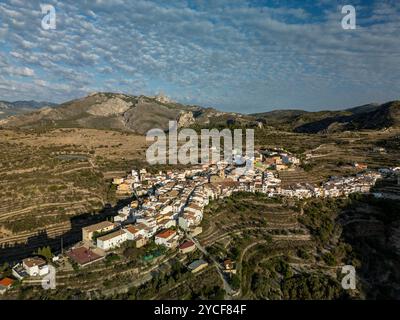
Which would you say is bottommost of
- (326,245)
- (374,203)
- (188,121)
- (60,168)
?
(326,245)

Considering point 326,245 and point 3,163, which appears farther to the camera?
point 3,163

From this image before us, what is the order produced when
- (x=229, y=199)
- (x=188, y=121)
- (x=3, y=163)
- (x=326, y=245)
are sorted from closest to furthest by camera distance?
1. (x=326, y=245)
2. (x=229, y=199)
3. (x=3, y=163)
4. (x=188, y=121)

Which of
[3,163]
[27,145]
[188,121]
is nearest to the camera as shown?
[3,163]

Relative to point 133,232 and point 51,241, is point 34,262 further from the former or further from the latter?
point 51,241

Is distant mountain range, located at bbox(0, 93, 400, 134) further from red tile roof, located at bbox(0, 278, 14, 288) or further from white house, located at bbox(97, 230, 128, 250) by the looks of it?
red tile roof, located at bbox(0, 278, 14, 288)

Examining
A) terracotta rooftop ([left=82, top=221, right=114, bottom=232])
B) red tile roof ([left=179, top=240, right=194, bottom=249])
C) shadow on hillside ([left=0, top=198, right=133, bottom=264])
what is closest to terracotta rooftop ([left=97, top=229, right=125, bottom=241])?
terracotta rooftop ([left=82, top=221, right=114, bottom=232])

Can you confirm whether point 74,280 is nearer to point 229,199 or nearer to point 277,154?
point 229,199
